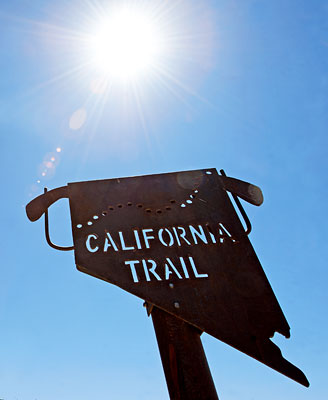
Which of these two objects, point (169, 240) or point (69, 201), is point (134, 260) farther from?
point (69, 201)

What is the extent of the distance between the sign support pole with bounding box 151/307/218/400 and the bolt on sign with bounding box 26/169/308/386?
12 centimetres

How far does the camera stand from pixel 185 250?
2.34 meters

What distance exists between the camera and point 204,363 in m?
1.93

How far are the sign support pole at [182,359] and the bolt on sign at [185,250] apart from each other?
0.12m

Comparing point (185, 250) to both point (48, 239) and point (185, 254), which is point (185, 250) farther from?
point (48, 239)

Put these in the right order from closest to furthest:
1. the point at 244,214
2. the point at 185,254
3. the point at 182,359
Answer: the point at 182,359, the point at 185,254, the point at 244,214

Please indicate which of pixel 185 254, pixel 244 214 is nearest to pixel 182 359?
pixel 185 254

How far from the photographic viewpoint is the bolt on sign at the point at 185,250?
2.00m

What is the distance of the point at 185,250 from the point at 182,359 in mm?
728

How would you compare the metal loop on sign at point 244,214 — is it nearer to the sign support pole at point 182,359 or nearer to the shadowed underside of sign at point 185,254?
the shadowed underside of sign at point 185,254

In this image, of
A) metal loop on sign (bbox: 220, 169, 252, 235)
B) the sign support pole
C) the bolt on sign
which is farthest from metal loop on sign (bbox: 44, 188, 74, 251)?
metal loop on sign (bbox: 220, 169, 252, 235)

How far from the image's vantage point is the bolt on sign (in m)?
2.00

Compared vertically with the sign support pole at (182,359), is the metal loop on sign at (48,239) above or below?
above

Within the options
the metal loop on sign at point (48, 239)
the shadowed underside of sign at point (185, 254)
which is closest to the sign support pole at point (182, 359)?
the shadowed underside of sign at point (185, 254)
